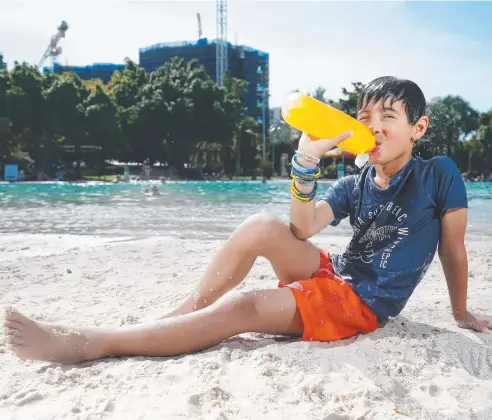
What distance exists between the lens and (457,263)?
2477 millimetres

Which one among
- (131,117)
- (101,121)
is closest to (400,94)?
(101,121)

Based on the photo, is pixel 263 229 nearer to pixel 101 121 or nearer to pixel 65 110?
pixel 101 121

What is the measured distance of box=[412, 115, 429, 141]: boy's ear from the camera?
2.42 meters

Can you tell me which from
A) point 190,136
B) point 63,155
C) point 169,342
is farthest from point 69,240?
point 63,155

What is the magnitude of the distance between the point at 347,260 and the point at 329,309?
286mm

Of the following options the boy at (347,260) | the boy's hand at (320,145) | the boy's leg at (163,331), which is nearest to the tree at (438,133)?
the boy at (347,260)

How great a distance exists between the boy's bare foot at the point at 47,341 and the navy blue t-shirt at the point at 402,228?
1.19 metres

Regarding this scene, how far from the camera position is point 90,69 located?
101 metres

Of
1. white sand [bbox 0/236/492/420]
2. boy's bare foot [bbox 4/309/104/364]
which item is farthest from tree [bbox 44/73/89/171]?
boy's bare foot [bbox 4/309/104/364]

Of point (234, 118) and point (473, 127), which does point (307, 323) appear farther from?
point (473, 127)

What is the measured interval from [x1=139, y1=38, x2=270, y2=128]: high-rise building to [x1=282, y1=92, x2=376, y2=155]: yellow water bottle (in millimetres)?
Result: 83675

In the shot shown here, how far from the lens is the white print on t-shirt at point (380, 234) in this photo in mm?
2398

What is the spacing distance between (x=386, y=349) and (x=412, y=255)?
431 mm

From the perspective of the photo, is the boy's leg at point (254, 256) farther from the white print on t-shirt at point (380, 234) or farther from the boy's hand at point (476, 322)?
the boy's hand at point (476, 322)
